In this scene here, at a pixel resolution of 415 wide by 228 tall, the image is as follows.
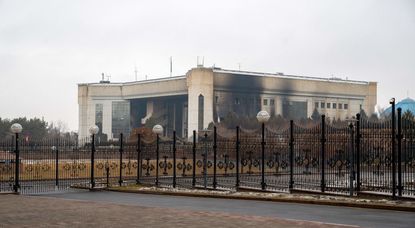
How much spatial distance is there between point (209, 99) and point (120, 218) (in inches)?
3561

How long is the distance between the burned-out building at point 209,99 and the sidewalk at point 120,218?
86.7 m

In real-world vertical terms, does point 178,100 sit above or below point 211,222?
above

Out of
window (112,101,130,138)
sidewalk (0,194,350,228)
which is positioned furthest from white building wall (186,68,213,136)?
sidewalk (0,194,350,228)

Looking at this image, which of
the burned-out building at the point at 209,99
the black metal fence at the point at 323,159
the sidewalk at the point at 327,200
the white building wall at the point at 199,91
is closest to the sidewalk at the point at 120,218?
the sidewalk at the point at 327,200

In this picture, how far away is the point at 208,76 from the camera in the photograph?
103812mm

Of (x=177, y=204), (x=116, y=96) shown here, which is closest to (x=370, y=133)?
(x=177, y=204)

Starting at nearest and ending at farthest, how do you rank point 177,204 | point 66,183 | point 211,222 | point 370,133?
1. point 211,222
2. point 177,204
3. point 370,133
4. point 66,183

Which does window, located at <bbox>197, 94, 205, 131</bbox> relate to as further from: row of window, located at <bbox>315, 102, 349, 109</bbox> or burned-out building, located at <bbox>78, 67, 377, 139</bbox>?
row of window, located at <bbox>315, 102, 349, 109</bbox>

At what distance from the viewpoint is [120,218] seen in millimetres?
14414

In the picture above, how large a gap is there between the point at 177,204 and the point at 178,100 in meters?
102

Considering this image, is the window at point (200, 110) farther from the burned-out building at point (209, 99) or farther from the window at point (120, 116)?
the window at point (120, 116)

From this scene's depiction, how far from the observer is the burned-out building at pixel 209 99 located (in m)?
106

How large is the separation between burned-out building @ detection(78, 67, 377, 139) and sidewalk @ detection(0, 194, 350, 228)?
8675 cm

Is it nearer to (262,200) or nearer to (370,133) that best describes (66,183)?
(262,200)
